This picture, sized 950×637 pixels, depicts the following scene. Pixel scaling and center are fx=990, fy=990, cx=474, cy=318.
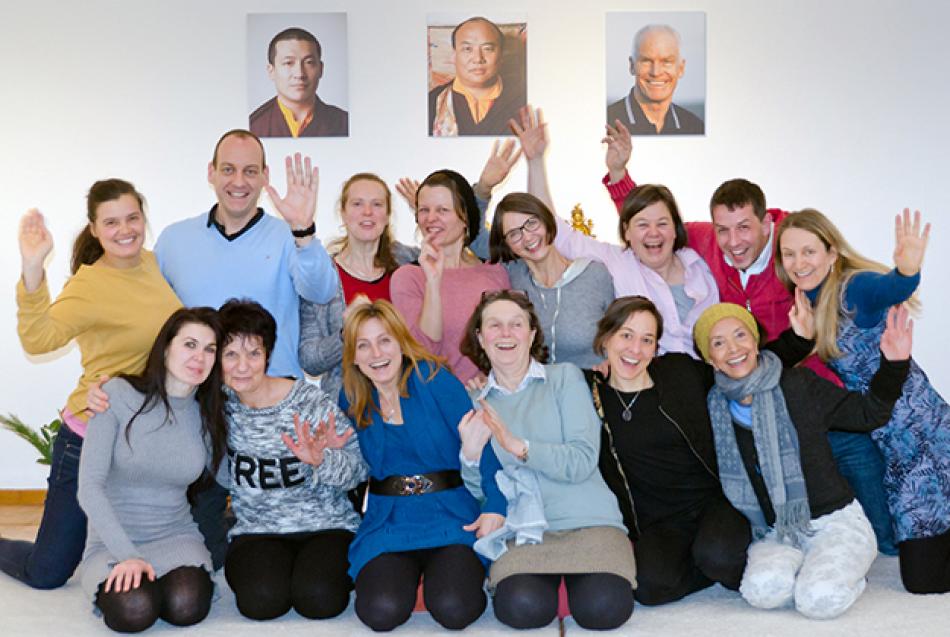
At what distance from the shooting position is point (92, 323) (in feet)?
10.7

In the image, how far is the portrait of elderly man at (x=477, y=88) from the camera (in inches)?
196

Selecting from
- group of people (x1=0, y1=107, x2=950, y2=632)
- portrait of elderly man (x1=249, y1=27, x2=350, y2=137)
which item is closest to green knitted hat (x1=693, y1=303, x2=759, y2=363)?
group of people (x1=0, y1=107, x2=950, y2=632)

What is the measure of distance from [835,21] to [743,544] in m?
3.04

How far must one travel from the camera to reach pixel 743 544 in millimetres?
3111

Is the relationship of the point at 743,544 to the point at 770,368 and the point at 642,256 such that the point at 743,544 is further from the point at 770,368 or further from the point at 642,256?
the point at 642,256

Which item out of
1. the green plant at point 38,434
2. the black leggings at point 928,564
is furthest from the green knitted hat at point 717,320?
the green plant at point 38,434

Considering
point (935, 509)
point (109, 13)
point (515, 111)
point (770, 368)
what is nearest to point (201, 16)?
point (109, 13)

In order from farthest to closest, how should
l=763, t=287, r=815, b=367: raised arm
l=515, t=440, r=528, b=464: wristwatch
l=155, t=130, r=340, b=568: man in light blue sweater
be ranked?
l=155, t=130, r=340, b=568: man in light blue sweater, l=763, t=287, r=815, b=367: raised arm, l=515, t=440, r=528, b=464: wristwatch

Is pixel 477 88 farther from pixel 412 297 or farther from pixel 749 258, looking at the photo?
pixel 749 258

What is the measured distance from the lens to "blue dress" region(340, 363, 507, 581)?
3045mm

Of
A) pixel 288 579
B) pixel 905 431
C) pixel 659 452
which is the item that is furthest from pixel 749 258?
pixel 288 579

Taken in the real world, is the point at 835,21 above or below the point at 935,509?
above

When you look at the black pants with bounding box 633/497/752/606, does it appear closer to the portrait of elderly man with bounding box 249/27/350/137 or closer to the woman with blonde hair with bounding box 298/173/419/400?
the woman with blonde hair with bounding box 298/173/419/400

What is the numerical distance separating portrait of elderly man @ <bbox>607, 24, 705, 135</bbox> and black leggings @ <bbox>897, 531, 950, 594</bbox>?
251 centimetres
